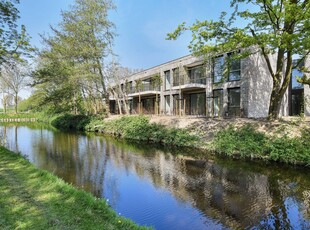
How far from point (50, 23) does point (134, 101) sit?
14646mm

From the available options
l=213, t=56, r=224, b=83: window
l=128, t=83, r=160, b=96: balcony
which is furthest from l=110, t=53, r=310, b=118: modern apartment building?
l=128, t=83, r=160, b=96: balcony

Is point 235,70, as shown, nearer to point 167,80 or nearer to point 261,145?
point 261,145

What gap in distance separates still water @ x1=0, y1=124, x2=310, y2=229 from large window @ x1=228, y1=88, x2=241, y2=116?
8.45 metres

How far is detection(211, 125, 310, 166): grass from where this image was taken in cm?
1027

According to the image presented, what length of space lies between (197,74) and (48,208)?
20726mm

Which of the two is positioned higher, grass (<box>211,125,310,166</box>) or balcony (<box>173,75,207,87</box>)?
balcony (<box>173,75,207,87</box>)

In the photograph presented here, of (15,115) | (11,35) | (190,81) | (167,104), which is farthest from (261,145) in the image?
(15,115)

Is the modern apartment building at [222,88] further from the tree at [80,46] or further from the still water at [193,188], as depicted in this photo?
the still water at [193,188]

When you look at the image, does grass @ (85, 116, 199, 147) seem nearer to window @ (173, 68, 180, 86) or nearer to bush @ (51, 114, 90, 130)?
bush @ (51, 114, 90, 130)

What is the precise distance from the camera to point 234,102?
774 inches

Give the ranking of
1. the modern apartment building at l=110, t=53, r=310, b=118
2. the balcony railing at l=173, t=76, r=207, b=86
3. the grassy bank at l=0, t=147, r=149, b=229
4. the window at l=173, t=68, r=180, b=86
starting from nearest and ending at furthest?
the grassy bank at l=0, t=147, r=149, b=229, the modern apartment building at l=110, t=53, r=310, b=118, the balcony railing at l=173, t=76, r=207, b=86, the window at l=173, t=68, r=180, b=86

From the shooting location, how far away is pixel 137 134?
18.5 m

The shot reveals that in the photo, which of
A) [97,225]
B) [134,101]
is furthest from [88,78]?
[97,225]

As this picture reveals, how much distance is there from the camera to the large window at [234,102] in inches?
764
